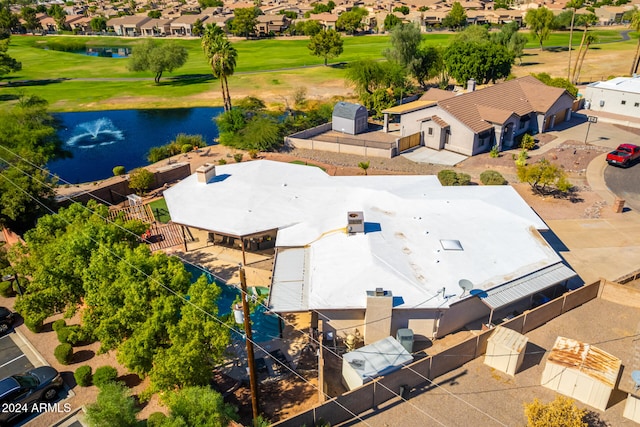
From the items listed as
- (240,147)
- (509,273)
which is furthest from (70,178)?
(509,273)

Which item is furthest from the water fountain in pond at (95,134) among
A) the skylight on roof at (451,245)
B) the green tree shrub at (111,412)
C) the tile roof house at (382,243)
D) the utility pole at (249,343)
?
the utility pole at (249,343)

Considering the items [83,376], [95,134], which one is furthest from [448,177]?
[95,134]

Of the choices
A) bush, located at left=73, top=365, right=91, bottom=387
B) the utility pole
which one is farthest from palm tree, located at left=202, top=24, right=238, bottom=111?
the utility pole

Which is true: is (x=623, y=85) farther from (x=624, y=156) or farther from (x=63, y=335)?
(x=63, y=335)

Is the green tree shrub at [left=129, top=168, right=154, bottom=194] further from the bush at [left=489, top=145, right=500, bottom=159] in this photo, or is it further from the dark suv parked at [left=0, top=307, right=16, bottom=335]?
the bush at [left=489, top=145, right=500, bottom=159]

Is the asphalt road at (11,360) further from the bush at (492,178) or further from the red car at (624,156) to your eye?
the red car at (624,156)

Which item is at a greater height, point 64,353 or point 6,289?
point 6,289

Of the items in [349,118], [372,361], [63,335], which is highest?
[349,118]
